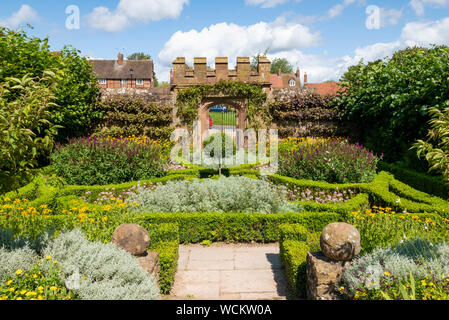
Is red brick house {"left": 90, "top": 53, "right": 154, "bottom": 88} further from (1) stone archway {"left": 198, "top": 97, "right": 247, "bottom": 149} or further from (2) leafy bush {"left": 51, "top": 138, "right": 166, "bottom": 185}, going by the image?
(2) leafy bush {"left": 51, "top": 138, "right": 166, "bottom": 185}

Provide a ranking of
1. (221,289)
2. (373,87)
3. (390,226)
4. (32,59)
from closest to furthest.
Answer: (221,289) → (390,226) → (32,59) → (373,87)

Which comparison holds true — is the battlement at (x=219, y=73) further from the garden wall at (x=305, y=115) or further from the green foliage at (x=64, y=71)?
the green foliage at (x=64, y=71)

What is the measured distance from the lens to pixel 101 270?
11.3 feet

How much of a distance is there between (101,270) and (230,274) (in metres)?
2.03

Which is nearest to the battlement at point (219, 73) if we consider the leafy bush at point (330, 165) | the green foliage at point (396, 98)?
the green foliage at point (396, 98)

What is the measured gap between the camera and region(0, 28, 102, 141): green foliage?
10.9 meters

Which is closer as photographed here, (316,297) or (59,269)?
(59,269)

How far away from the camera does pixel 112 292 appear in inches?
124

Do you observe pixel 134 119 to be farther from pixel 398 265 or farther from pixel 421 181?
pixel 398 265

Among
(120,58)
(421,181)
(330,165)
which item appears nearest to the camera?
(421,181)

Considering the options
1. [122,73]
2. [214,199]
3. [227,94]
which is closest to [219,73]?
[227,94]

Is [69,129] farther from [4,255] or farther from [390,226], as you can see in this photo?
[390,226]
